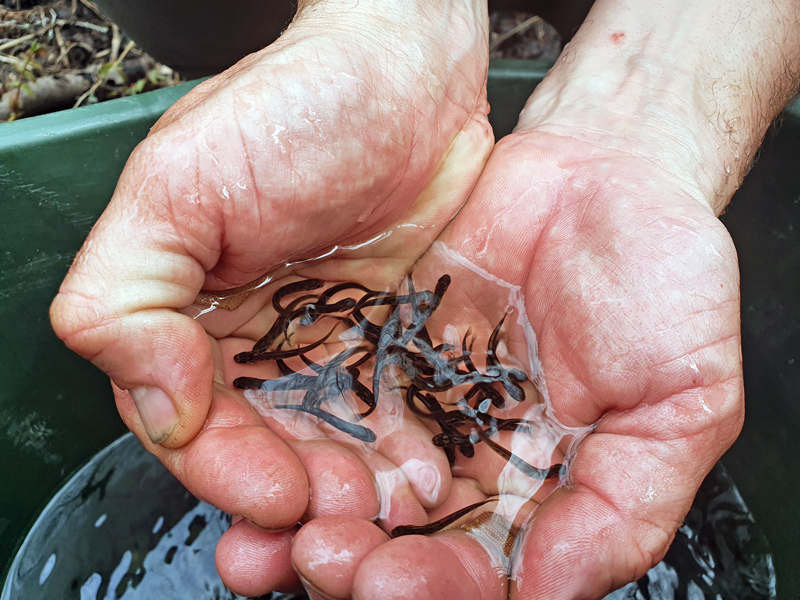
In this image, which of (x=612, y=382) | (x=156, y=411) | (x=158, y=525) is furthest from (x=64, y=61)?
(x=612, y=382)

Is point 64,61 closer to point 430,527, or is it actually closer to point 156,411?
point 156,411

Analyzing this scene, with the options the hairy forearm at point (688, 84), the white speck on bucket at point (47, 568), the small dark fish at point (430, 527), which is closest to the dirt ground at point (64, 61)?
the hairy forearm at point (688, 84)

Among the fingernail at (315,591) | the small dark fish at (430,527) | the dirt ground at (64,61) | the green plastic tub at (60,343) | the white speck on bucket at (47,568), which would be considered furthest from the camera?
the dirt ground at (64,61)

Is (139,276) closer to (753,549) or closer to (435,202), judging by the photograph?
(435,202)

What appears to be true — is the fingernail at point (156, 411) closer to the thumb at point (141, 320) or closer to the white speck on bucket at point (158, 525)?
the thumb at point (141, 320)

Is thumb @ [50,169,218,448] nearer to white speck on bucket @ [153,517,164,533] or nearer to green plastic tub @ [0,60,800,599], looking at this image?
green plastic tub @ [0,60,800,599]

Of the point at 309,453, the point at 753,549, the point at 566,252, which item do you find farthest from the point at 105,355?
the point at 753,549

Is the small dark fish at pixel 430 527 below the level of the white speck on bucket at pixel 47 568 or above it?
above
